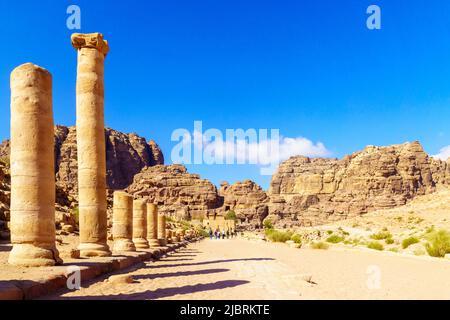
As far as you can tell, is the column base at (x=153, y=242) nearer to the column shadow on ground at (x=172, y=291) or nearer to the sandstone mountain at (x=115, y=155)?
the column shadow on ground at (x=172, y=291)

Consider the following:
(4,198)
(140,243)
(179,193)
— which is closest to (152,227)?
(140,243)

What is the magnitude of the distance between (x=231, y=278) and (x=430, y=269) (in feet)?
23.1

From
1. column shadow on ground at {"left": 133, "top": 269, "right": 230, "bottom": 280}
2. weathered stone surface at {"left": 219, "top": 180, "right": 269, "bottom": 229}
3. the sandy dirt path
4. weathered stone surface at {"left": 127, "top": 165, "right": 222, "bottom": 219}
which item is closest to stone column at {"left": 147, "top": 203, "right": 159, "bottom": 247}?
column shadow on ground at {"left": 133, "top": 269, "right": 230, "bottom": 280}

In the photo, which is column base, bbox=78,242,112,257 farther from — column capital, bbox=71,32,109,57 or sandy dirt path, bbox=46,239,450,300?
column capital, bbox=71,32,109,57

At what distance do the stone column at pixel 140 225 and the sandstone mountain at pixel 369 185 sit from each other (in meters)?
78.3

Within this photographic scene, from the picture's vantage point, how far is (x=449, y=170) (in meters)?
133

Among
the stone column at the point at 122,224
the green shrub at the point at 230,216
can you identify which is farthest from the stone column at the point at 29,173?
the green shrub at the point at 230,216

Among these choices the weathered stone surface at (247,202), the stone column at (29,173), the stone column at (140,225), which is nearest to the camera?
the stone column at (29,173)

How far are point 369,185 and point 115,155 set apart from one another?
79186 mm

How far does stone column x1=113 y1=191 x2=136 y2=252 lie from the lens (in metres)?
17.3

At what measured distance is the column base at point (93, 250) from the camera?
13.5 metres

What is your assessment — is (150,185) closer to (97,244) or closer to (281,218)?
(281,218)

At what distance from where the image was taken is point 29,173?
1002cm

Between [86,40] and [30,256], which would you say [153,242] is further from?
[30,256]
